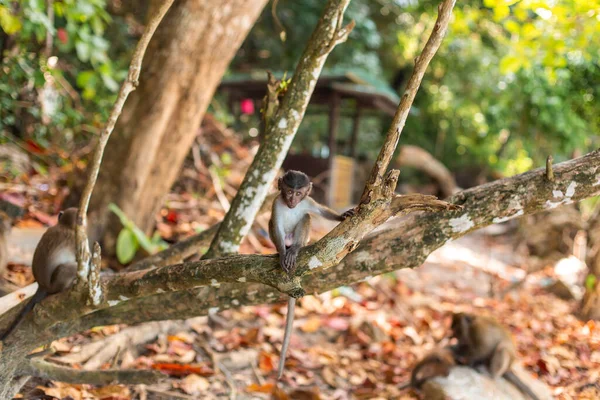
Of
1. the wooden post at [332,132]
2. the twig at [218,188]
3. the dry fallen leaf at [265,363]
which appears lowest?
the dry fallen leaf at [265,363]

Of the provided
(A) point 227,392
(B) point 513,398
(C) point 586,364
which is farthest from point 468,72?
(A) point 227,392

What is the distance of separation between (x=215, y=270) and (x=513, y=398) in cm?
358

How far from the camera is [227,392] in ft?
14.6

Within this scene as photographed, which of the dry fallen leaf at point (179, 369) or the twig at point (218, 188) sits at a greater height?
the twig at point (218, 188)

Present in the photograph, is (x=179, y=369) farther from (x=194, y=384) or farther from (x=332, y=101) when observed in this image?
(x=332, y=101)

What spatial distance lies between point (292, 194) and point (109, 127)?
1056mm

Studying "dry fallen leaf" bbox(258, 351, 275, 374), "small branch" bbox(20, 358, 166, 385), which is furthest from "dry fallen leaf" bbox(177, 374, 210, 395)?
"small branch" bbox(20, 358, 166, 385)

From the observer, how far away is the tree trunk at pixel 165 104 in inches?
217

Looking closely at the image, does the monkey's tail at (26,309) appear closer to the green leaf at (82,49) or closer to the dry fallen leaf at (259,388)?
the dry fallen leaf at (259,388)

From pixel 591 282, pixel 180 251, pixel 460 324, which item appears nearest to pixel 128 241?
pixel 180 251

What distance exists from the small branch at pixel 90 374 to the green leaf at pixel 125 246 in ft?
6.51

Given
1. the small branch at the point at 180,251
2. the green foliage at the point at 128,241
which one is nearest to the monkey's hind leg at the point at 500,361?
the small branch at the point at 180,251

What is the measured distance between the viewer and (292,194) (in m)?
3.11

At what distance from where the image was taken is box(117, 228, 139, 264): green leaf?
5.33m
